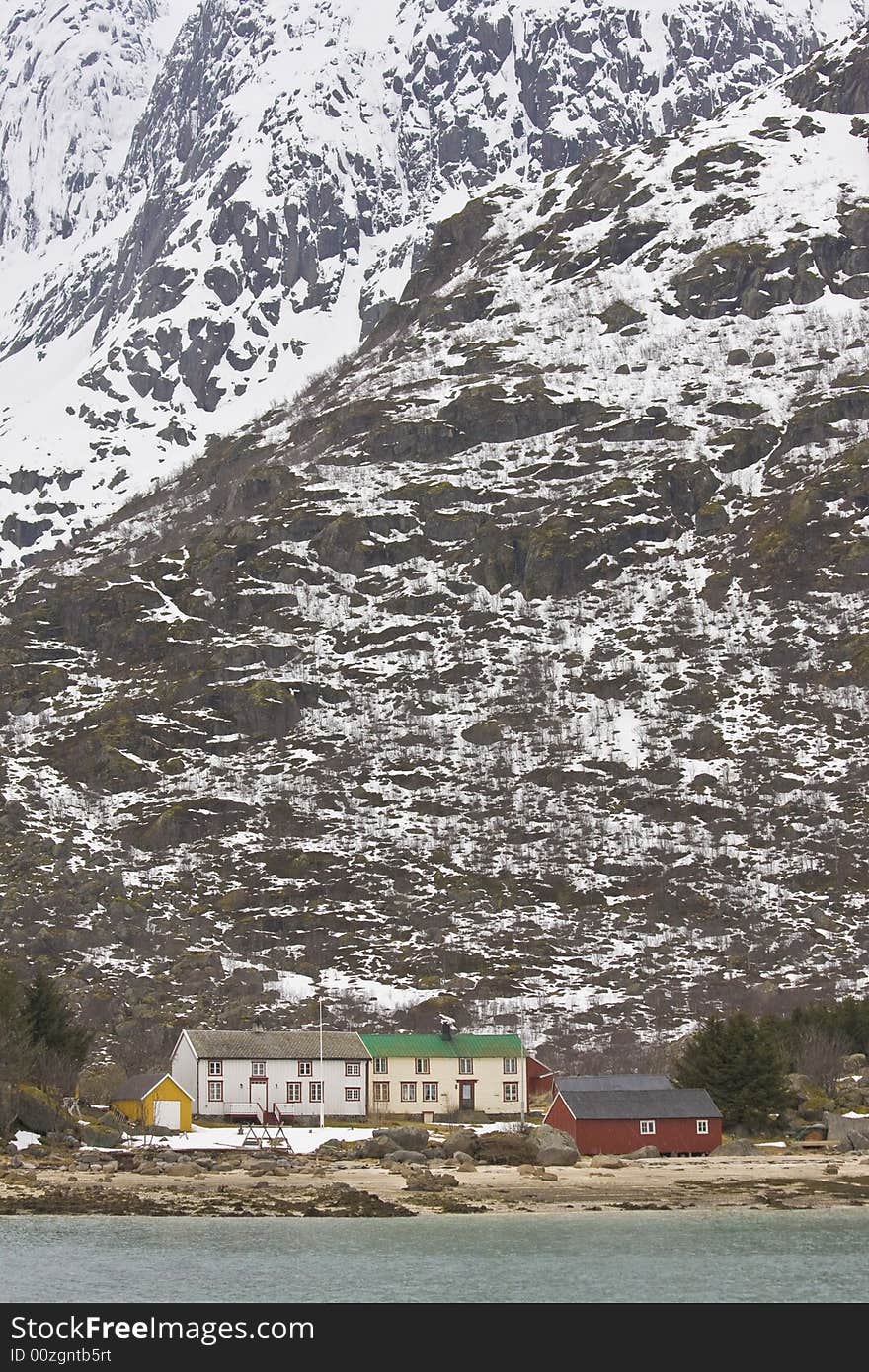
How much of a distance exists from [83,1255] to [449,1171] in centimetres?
2382

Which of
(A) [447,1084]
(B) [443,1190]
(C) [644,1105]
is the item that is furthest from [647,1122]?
(A) [447,1084]

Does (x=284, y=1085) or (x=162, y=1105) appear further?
(x=284, y=1085)

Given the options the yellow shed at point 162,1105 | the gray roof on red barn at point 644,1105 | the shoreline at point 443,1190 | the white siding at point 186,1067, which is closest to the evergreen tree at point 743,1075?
the gray roof on red barn at point 644,1105

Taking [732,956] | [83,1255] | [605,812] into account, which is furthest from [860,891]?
[83,1255]

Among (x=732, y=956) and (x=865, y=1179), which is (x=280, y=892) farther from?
(x=865, y=1179)

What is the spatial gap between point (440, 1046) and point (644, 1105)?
2520 cm

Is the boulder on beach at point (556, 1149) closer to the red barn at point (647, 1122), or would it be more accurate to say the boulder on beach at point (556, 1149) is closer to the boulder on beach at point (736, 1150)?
the red barn at point (647, 1122)

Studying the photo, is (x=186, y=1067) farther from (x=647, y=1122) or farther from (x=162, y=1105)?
(x=647, y=1122)

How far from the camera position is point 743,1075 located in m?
83.2

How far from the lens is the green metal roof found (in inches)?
3989

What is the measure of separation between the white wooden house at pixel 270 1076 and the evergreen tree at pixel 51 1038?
644cm

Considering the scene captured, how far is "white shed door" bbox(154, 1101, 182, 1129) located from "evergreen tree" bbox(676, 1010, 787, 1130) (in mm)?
24223

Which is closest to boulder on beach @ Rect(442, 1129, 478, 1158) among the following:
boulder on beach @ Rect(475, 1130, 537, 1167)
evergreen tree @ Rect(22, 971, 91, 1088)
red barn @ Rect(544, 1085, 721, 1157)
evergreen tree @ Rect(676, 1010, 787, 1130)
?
boulder on beach @ Rect(475, 1130, 537, 1167)

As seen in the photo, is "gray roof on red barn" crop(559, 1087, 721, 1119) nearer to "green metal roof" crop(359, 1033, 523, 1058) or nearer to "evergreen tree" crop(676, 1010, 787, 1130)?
"evergreen tree" crop(676, 1010, 787, 1130)
